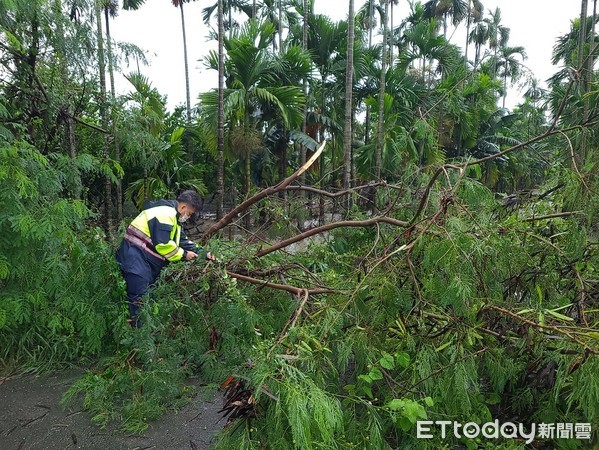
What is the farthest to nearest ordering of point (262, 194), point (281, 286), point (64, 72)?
1. point (64, 72)
2. point (262, 194)
3. point (281, 286)

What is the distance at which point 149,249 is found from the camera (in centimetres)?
350

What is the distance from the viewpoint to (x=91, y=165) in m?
3.88

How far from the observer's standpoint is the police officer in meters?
3.39

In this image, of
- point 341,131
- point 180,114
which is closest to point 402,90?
point 341,131

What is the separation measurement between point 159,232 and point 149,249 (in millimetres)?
227

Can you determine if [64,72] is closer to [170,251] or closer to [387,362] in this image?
[170,251]

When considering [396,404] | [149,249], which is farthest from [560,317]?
[149,249]

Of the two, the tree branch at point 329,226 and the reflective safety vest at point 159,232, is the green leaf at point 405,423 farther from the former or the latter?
the reflective safety vest at point 159,232

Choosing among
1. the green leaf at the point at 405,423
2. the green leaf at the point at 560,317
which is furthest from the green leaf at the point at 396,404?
the green leaf at the point at 560,317

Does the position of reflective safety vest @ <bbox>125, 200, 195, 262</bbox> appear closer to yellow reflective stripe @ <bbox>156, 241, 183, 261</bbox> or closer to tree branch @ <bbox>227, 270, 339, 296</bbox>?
yellow reflective stripe @ <bbox>156, 241, 183, 261</bbox>

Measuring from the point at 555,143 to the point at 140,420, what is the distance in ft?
12.9

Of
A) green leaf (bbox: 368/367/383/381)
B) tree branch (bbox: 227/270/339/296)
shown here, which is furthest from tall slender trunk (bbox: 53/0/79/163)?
green leaf (bbox: 368/367/383/381)

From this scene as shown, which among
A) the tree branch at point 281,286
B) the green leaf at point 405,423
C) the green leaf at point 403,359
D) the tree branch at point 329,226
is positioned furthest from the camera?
the tree branch at point 329,226

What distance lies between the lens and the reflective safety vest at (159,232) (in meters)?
3.38
